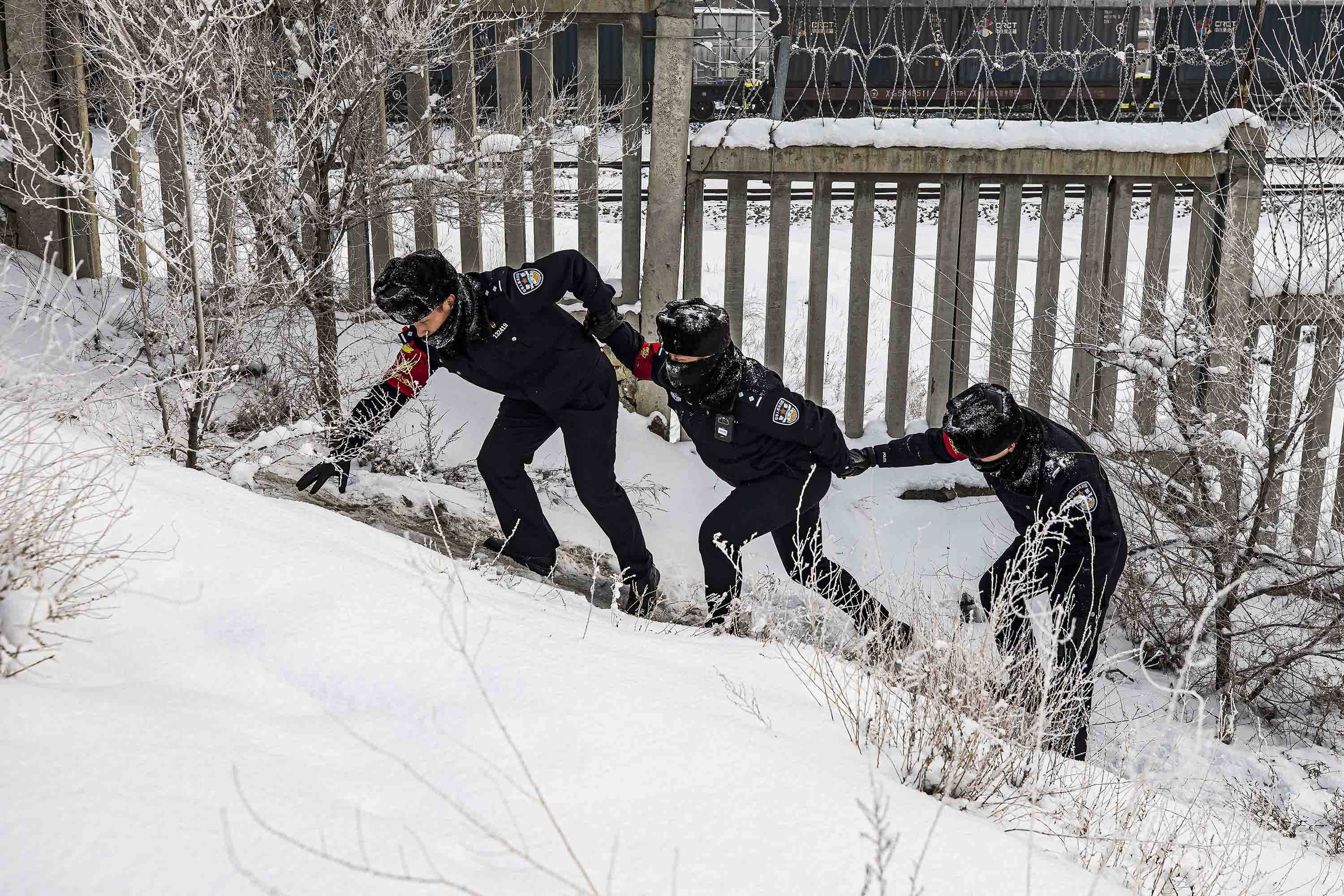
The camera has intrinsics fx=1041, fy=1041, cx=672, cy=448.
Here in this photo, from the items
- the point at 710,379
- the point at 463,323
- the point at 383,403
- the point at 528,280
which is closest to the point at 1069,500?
the point at 710,379

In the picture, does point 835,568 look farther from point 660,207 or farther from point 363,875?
point 363,875

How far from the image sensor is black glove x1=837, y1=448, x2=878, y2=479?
13.5 feet

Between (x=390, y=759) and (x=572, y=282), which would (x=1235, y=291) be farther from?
(x=390, y=759)

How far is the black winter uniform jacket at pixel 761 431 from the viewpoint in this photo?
3986 mm

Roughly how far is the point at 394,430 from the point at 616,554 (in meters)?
1.34

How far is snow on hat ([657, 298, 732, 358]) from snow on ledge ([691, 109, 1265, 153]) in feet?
5.76

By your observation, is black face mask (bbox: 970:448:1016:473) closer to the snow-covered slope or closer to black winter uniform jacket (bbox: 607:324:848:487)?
black winter uniform jacket (bbox: 607:324:848:487)

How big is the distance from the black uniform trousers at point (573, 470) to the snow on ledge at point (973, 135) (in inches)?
67.7

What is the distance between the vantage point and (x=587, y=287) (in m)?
4.23

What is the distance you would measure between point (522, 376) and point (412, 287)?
627mm

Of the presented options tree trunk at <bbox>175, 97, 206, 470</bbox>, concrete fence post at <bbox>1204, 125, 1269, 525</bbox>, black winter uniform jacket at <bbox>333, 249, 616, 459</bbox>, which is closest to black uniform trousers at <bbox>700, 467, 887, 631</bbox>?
black winter uniform jacket at <bbox>333, 249, 616, 459</bbox>

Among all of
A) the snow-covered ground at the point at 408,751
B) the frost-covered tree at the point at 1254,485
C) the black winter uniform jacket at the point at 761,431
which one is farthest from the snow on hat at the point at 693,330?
the frost-covered tree at the point at 1254,485

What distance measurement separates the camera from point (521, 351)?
13.6 feet

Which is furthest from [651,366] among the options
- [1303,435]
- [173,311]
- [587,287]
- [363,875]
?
[363,875]
